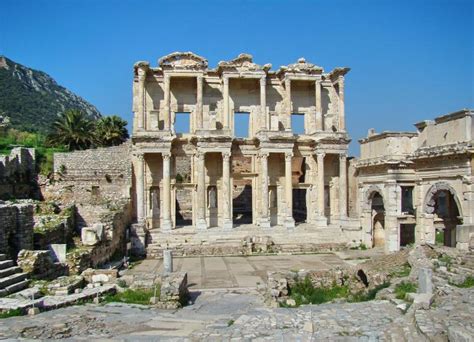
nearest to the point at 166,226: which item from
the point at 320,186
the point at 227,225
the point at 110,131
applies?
the point at 227,225

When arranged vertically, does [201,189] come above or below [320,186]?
below

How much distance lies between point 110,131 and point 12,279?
30.0 metres

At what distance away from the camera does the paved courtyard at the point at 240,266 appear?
18.0 meters

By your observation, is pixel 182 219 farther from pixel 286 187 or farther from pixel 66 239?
pixel 66 239

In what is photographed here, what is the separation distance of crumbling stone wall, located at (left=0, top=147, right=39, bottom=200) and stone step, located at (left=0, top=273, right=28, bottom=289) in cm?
1198

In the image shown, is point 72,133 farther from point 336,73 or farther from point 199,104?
point 336,73

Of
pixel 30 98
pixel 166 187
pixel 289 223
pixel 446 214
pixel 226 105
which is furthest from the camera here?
pixel 30 98

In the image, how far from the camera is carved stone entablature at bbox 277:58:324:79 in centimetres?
2983

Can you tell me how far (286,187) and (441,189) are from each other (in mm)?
11515

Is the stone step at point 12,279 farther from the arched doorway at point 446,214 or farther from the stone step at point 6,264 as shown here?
the arched doorway at point 446,214

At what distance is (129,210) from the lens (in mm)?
27781

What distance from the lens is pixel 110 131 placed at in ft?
139

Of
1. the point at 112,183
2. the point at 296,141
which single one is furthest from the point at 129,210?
the point at 296,141

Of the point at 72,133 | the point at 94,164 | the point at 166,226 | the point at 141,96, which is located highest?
the point at 141,96
